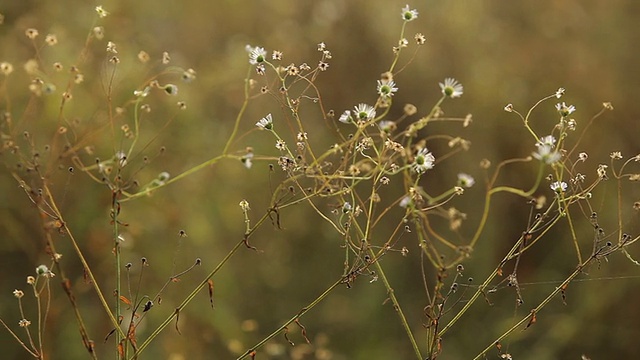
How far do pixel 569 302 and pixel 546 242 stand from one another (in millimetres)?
175

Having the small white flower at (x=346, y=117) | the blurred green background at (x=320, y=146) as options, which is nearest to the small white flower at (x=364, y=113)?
the small white flower at (x=346, y=117)

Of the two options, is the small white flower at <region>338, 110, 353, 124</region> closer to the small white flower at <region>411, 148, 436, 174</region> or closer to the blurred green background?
the small white flower at <region>411, 148, 436, 174</region>

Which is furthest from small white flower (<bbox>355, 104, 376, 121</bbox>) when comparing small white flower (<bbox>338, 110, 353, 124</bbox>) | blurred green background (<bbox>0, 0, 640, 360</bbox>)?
Result: blurred green background (<bbox>0, 0, 640, 360</bbox>)

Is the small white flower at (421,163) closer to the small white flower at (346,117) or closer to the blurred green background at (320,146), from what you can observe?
the small white flower at (346,117)

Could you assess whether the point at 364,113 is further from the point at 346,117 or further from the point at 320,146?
the point at 320,146

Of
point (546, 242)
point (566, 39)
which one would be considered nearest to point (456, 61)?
point (566, 39)

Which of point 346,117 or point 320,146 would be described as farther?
point 320,146

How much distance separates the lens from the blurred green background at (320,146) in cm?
203

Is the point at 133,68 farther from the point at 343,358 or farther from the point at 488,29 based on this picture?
the point at 488,29

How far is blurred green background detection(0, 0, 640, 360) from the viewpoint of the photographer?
6.66 ft

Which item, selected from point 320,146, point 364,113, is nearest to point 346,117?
point 364,113

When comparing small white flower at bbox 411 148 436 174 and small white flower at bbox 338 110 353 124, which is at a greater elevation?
small white flower at bbox 338 110 353 124

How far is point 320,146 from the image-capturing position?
2281mm

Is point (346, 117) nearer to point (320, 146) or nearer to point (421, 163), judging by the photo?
point (421, 163)
